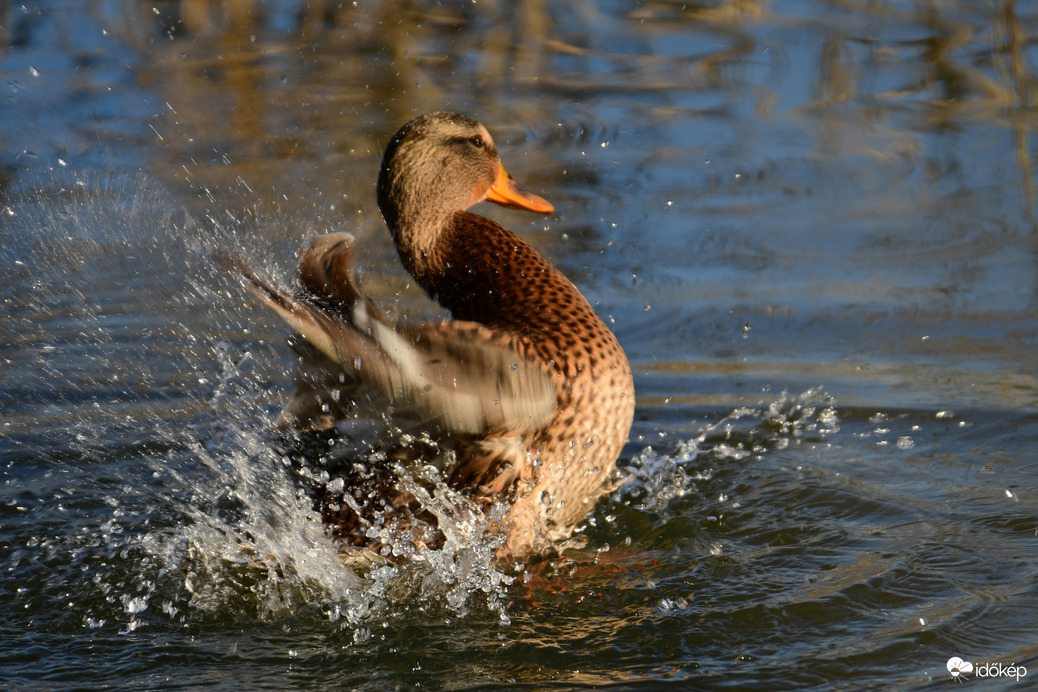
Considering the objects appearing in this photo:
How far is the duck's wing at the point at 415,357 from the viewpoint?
2.60 metres

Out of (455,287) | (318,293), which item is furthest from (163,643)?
(455,287)

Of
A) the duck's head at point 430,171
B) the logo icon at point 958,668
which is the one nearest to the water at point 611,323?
the logo icon at point 958,668

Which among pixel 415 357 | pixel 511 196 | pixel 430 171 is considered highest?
pixel 430 171

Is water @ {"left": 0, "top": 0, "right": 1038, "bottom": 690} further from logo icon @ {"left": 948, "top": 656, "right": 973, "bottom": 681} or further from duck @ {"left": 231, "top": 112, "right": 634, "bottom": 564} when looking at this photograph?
duck @ {"left": 231, "top": 112, "right": 634, "bottom": 564}

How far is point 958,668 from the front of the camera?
2.56 metres

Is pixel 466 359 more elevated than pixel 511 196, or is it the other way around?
pixel 511 196

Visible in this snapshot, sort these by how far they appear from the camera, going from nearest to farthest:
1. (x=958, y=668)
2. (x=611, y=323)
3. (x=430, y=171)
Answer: (x=958, y=668) → (x=430, y=171) → (x=611, y=323)

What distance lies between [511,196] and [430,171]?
17.5 inches

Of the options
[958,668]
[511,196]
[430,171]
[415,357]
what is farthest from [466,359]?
[958,668]

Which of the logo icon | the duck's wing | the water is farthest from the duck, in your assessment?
the logo icon

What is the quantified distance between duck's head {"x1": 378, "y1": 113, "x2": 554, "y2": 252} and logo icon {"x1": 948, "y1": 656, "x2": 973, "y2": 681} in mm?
1768

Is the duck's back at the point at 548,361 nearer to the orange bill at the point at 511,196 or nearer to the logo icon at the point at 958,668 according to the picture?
the orange bill at the point at 511,196

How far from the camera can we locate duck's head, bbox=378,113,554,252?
134 inches

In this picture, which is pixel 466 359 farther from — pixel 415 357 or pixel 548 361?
pixel 548 361
